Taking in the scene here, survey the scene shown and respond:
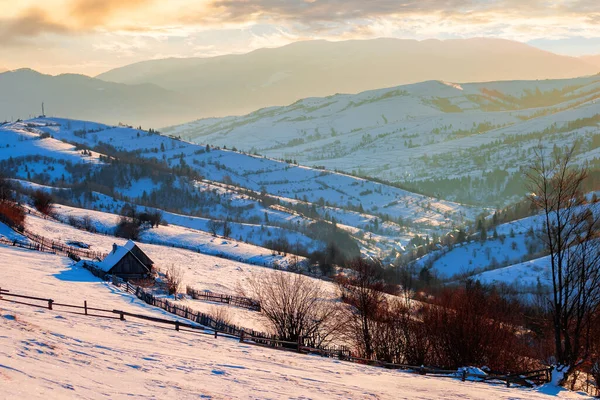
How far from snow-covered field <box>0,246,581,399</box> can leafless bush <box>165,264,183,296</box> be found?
30.6 m

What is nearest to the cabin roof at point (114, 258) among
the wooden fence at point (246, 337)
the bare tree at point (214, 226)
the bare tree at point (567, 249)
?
the wooden fence at point (246, 337)

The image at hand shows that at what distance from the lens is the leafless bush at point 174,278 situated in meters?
70.5

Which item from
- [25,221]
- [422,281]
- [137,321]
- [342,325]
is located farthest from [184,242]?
[137,321]

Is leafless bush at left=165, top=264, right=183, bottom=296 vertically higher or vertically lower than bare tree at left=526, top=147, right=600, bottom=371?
lower

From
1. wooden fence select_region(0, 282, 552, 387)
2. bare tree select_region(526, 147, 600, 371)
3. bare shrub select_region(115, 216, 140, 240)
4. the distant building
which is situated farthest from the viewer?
bare shrub select_region(115, 216, 140, 240)

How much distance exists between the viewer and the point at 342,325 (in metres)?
52.8

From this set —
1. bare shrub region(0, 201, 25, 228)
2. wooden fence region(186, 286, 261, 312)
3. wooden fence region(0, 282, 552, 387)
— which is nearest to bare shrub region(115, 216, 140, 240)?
bare shrub region(0, 201, 25, 228)

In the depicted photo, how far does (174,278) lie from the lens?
78.9 metres

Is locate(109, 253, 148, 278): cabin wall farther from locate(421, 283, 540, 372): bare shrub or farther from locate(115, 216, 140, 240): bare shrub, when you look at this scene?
locate(115, 216, 140, 240): bare shrub

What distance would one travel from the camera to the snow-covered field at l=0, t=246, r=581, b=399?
861 inches

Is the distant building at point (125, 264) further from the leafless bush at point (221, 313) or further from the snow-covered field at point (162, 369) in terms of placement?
the snow-covered field at point (162, 369)

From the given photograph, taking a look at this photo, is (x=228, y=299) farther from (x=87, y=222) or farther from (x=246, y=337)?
(x=87, y=222)

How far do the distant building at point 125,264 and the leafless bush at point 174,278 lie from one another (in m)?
3.28

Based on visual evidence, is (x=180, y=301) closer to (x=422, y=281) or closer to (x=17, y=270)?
(x=17, y=270)
